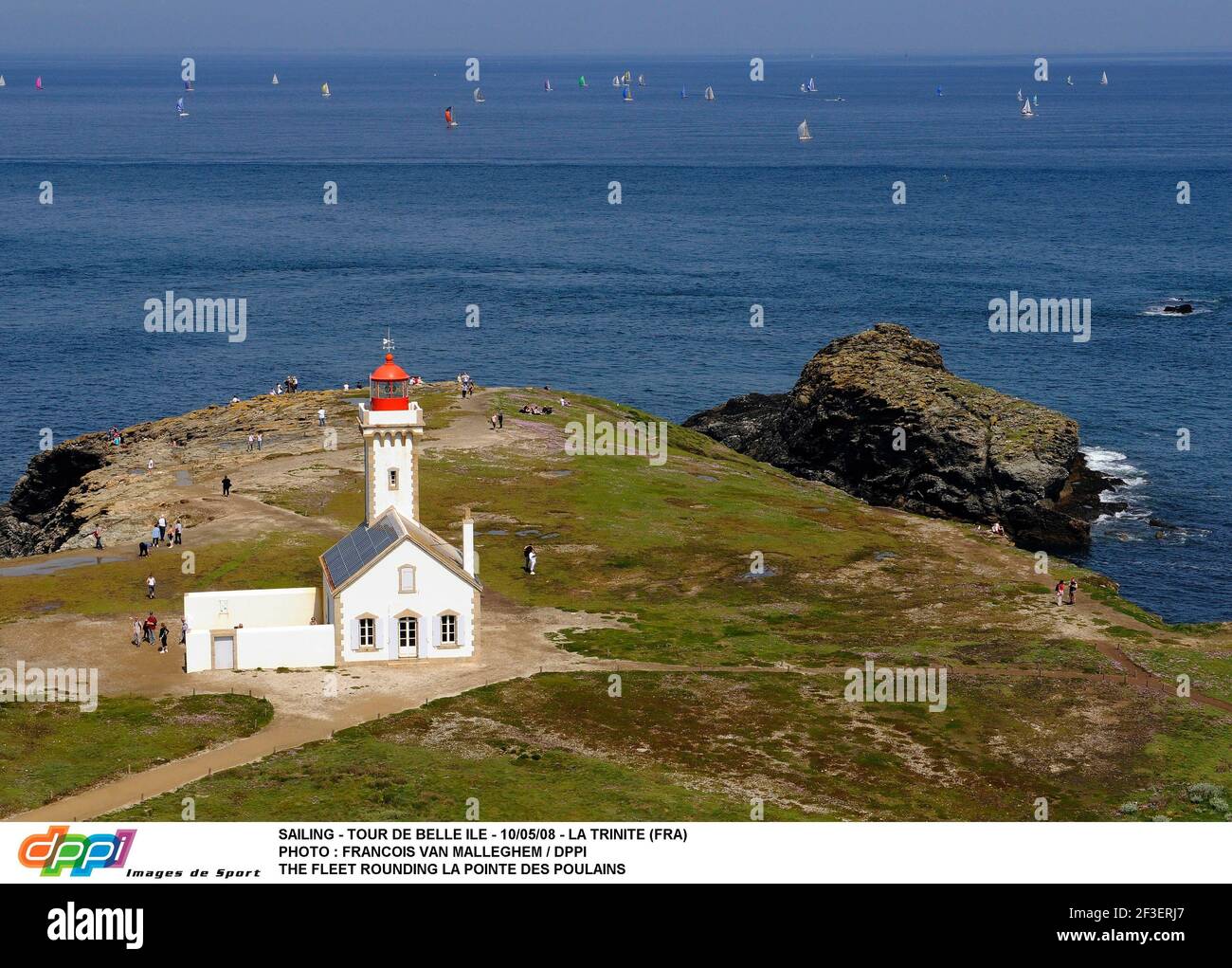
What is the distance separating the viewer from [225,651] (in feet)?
215

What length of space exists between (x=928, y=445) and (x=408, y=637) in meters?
57.1

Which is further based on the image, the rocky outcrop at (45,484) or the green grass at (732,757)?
the rocky outcrop at (45,484)

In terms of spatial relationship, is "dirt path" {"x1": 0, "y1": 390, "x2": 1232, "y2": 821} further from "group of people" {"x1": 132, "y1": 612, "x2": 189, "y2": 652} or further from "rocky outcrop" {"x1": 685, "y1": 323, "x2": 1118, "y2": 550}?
"rocky outcrop" {"x1": 685, "y1": 323, "x2": 1118, "y2": 550}

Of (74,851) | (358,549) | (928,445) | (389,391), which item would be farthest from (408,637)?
(928,445)

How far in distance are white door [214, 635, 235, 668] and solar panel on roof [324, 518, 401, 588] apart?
191 inches

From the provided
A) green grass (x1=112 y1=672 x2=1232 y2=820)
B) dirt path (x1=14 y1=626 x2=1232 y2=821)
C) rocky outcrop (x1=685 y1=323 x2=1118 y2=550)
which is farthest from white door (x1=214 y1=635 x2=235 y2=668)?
rocky outcrop (x1=685 y1=323 x2=1118 y2=550)

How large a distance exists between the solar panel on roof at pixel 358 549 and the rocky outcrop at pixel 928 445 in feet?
173

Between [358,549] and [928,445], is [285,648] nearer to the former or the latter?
[358,549]

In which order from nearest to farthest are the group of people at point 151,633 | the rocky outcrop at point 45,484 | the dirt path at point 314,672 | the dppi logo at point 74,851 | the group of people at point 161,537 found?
1. the dppi logo at point 74,851
2. the dirt path at point 314,672
3. the group of people at point 151,633
4. the group of people at point 161,537
5. the rocky outcrop at point 45,484
